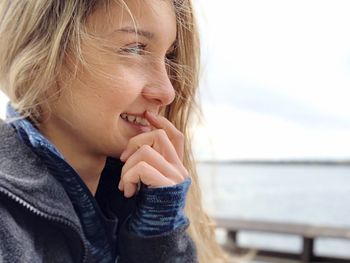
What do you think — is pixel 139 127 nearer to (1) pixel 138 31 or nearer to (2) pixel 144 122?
(2) pixel 144 122

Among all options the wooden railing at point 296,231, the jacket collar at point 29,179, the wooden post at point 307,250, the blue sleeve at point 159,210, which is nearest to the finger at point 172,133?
the blue sleeve at point 159,210

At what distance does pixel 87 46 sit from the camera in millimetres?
798

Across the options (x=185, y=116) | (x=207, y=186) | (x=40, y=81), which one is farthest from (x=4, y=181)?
(x=207, y=186)

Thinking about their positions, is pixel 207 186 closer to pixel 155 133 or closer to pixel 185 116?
pixel 185 116

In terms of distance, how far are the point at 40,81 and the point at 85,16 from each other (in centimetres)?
13

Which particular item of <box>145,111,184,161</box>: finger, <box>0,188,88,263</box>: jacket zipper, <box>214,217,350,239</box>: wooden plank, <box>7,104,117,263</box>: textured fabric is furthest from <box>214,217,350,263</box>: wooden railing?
<box>0,188,88,263</box>: jacket zipper

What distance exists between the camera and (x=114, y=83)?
31.3 inches

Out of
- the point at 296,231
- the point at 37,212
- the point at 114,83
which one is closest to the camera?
the point at 37,212

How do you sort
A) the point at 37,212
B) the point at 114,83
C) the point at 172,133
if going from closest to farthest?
the point at 37,212 < the point at 114,83 < the point at 172,133

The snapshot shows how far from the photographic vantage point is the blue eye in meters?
0.82

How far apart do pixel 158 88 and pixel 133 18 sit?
0.40 feet

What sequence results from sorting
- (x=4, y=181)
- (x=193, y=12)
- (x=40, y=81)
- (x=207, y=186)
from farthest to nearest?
(x=207, y=186) < (x=193, y=12) < (x=40, y=81) < (x=4, y=181)

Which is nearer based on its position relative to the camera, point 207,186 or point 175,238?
point 175,238

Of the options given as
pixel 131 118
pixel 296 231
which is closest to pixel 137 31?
pixel 131 118
